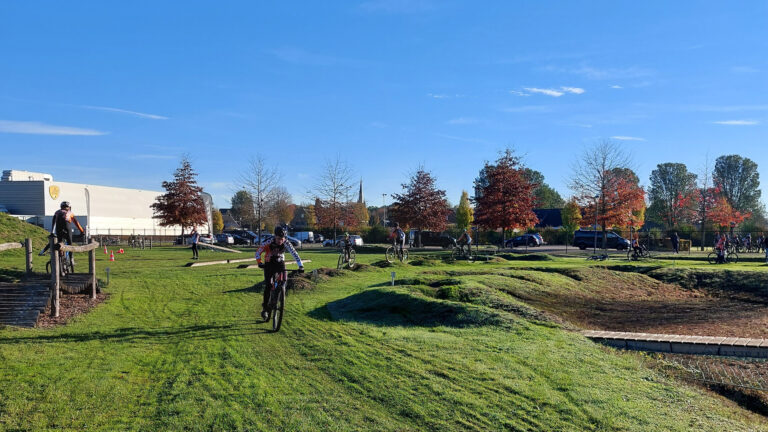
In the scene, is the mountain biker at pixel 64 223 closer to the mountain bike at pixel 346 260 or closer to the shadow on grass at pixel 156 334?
the shadow on grass at pixel 156 334

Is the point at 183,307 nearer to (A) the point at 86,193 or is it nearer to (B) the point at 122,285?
(B) the point at 122,285

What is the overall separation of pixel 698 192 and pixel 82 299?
191ft

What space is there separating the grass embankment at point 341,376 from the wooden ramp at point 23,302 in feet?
2.64

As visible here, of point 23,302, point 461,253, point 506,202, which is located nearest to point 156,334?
point 23,302

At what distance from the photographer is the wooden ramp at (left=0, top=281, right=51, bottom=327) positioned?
10188mm

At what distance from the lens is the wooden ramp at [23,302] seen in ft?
33.4

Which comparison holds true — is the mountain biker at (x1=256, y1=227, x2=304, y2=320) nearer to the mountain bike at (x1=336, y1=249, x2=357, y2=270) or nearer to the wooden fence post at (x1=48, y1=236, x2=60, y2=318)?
the wooden fence post at (x1=48, y1=236, x2=60, y2=318)

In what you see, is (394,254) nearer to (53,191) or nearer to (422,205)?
(422,205)

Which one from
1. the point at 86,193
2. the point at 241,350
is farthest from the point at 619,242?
the point at 86,193

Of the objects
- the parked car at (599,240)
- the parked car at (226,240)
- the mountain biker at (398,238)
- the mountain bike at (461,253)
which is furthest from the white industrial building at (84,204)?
the mountain biker at (398,238)

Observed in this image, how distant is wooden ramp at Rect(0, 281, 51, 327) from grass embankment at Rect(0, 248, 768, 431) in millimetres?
806

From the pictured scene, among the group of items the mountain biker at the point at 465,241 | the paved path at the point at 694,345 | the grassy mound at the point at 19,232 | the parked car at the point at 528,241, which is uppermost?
the grassy mound at the point at 19,232

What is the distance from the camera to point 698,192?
185 feet

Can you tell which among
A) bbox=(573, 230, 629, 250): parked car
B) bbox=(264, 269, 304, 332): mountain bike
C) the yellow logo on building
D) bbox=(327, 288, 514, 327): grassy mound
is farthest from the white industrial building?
bbox=(264, 269, 304, 332): mountain bike
